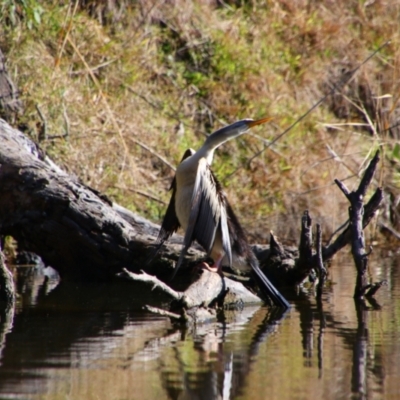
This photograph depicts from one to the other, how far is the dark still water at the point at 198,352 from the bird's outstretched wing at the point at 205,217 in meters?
0.54

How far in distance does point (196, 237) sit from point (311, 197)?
3836 millimetres

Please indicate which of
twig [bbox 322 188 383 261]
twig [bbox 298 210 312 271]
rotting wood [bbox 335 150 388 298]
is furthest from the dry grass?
rotting wood [bbox 335 150 388 298]

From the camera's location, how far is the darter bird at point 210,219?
546 cm

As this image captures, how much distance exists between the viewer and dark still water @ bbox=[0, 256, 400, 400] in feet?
11.2

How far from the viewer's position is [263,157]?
32.4 ft

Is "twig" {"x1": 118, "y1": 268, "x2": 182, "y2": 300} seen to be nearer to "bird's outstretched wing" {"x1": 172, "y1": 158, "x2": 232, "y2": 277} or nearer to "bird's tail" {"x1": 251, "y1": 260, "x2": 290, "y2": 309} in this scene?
"bird's outstretched wing" {"x1": 172, "y1": 158, "x2": 232, "y2": 277}

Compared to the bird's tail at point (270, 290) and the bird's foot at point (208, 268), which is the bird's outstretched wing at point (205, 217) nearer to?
the bird's foot at point (208, 268)

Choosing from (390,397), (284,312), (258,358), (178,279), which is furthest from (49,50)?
(390,397)

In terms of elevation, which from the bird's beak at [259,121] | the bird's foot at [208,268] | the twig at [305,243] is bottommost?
the bird's foot at [208,268]

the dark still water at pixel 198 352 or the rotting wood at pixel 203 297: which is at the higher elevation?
the rotting wood at pixel 203 297

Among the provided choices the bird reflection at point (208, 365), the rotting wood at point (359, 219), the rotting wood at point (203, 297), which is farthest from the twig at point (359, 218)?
the bird reflection at point (208, 365)

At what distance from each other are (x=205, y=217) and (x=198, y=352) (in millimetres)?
1562

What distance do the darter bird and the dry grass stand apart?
1.90 meters

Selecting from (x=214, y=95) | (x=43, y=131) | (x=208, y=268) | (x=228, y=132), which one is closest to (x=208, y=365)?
(x=208, y=268)
